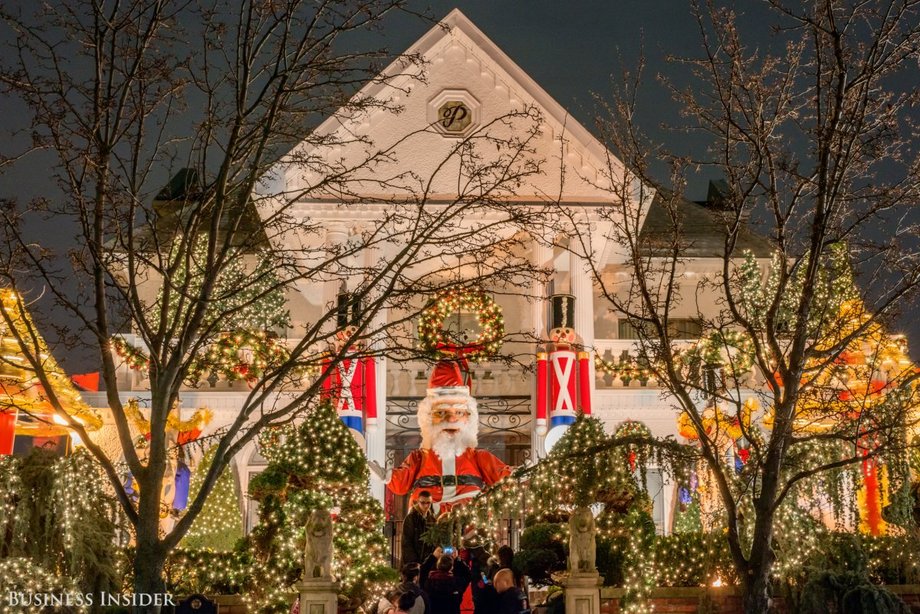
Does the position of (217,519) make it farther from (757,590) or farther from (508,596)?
(757,590)

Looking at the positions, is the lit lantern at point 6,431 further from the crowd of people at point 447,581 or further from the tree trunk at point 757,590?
the tree trunk at point 757,590

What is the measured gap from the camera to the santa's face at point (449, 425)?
56.3ft

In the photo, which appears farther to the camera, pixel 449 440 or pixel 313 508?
pixel 449 440

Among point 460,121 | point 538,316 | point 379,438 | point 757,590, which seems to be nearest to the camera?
point 757,590

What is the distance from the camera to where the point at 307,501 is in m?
13.1

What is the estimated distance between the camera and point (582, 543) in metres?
12.3

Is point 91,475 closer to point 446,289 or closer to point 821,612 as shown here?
point 446,289

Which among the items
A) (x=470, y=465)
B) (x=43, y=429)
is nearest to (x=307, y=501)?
(x=470, y=465)

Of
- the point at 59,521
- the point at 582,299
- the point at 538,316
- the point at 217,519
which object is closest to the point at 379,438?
the point at 217,519

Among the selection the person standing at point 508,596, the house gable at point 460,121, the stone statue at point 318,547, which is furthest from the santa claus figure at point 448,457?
the house gable at point 460,121

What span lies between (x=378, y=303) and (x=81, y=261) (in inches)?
106

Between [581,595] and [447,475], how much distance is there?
513 centimetres

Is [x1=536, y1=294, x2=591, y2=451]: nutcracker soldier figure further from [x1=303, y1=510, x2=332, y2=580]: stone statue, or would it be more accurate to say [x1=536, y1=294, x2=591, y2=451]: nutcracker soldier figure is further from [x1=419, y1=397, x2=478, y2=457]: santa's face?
[x1=303, y1=510, x2=332, y2=580]: stone statue

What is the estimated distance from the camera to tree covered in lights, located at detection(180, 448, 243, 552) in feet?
56.4
